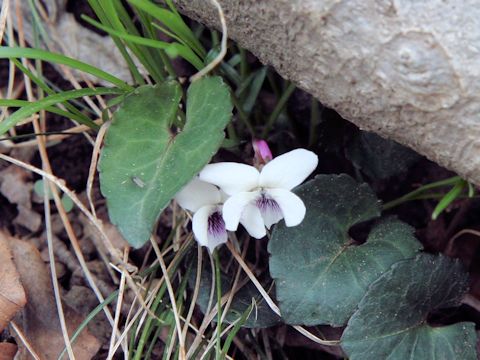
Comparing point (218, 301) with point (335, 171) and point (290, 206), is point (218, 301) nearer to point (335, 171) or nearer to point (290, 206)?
point (290, 206)

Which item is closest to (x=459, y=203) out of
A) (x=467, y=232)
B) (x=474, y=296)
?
(x=467, y=232)

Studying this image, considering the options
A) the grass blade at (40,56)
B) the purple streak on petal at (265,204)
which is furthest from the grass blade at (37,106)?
the purple streak on petal at (265,204)

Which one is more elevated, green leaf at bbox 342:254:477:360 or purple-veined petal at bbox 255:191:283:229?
purple-veined petal at bbox 255:191:283:229

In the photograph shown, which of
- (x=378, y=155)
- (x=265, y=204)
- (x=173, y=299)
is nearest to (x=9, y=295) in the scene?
(x=173, y=299)

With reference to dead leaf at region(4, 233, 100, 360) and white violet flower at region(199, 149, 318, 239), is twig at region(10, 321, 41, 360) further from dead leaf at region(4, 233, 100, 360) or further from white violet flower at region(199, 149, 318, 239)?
white violet flower at region(199, 149, 318, 239)

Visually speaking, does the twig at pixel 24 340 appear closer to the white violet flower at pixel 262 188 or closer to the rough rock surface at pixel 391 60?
the white violet flower at pixel 262 188

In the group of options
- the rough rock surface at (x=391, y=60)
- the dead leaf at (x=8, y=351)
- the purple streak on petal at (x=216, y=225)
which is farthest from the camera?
the dead leaf at (x=8, y=351)

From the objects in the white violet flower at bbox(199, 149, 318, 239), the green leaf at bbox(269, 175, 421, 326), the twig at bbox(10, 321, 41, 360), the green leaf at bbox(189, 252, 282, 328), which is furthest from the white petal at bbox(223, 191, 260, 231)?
the twig at bbox(10, 321, 41, 360)
